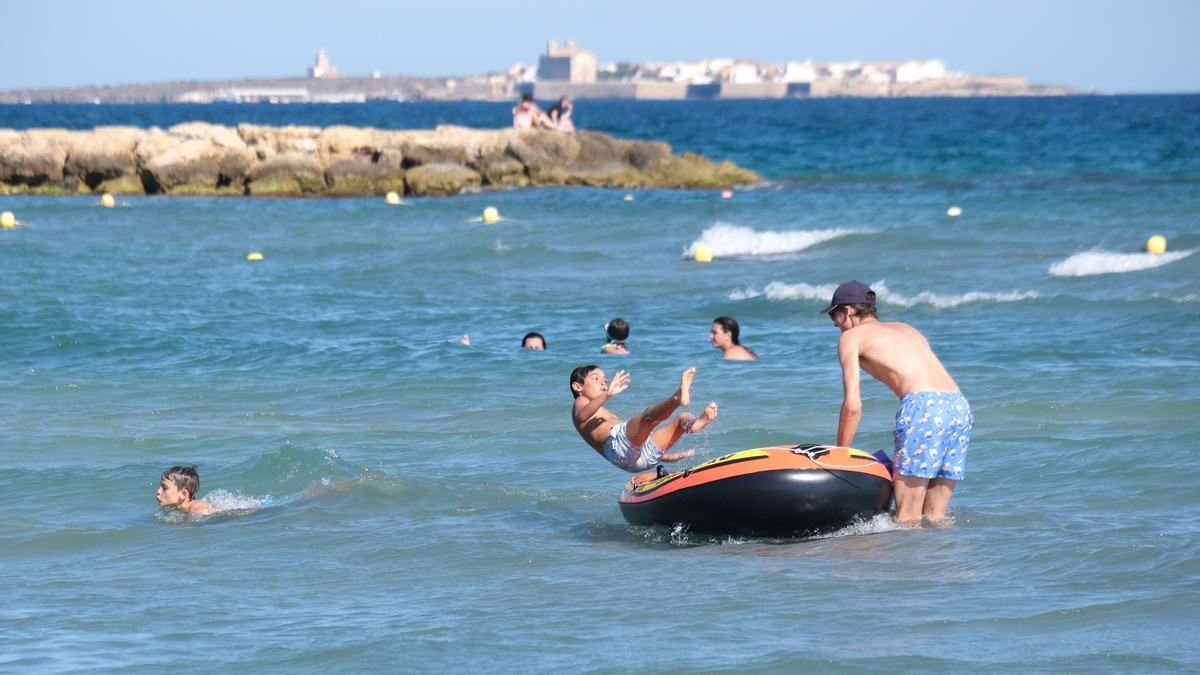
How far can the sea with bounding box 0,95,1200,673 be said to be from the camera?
6.59m

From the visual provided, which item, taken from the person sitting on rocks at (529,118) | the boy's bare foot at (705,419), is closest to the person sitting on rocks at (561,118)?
the person sitting on rocks at (529,118)

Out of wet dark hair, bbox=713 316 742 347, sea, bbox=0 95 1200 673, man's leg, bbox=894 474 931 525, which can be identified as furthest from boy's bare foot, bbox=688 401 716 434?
wet dark hair, bbox=713 316 742 347

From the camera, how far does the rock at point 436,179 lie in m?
35.7

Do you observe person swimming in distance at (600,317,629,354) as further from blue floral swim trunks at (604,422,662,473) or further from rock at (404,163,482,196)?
rock at (404,163,482,196)

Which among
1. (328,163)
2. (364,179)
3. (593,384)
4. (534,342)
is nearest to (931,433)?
(593,384)

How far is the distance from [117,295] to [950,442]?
1480cm

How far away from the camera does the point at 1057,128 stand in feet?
223

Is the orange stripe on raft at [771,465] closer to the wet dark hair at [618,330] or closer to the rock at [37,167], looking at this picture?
the wet dark hair at [618,330]

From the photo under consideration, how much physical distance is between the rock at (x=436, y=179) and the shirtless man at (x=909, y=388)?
28644 millimetres

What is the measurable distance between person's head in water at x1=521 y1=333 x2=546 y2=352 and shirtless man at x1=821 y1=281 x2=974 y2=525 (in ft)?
24.9

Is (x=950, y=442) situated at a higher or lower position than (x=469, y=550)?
higher

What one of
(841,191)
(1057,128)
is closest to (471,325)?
(841,191)

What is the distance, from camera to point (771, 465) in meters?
7.69

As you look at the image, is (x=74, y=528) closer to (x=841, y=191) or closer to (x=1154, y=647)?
(x=1154, y=647)
